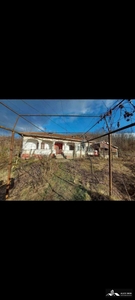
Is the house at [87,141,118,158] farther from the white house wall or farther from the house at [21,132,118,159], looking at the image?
the white house wall

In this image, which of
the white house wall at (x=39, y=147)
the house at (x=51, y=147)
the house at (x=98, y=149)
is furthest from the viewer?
the house at (x=98, y=149)

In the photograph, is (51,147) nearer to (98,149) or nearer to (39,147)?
(39,147)

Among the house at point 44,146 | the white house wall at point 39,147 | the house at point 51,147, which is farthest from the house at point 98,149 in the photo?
the white house wall at point 39,147

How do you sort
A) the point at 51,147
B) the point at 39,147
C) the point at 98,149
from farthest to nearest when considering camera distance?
the point at 98,149 → the point at 51,147 → the point at 39,147

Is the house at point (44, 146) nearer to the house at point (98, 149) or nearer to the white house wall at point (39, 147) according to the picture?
the white house wall at point (39, 147)

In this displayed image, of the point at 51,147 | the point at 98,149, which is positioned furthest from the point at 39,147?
the point at 98,149

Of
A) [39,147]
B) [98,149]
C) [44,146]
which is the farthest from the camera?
[98,149]

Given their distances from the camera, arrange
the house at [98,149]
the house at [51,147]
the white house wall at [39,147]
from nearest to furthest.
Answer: the white house wall at [39,147] < the house at [51,147] < the house at [98,149]
